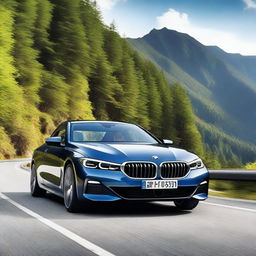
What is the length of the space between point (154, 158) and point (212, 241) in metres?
2.34

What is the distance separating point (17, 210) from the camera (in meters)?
9.53

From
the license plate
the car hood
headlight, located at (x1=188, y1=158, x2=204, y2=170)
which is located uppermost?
the car hood

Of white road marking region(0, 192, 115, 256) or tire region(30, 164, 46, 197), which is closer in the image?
white road marking region(0, 192, 115, 256)

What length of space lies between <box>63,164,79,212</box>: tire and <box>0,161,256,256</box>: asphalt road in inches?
5.4

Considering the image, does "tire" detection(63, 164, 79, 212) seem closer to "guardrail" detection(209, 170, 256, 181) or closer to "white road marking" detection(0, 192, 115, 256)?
"white road marking" detection(0, 192, 115, 256)

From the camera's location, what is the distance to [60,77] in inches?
2403

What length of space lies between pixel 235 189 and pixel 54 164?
15.4ft

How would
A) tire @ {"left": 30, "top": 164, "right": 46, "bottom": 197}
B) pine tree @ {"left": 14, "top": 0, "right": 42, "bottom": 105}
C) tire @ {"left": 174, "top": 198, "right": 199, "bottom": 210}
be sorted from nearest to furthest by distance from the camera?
tire @ {"left": 174, "top": 198, "right": 199, "bottom": 210} → tire @ {"left": 30, "top": 164, "right": 46, "bottom": 197} → pine tree @ {"left": 14, "top": 0, "right": 42, "bottom": 105}

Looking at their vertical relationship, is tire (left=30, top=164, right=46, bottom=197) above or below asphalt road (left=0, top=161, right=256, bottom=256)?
below

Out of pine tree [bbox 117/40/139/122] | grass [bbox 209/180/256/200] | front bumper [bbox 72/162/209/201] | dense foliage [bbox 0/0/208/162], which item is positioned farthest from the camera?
pine tree [bbox 117/40/139/122]

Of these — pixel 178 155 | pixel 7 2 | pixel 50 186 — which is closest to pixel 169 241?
pixel 178 155

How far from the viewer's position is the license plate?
8508 millimetres

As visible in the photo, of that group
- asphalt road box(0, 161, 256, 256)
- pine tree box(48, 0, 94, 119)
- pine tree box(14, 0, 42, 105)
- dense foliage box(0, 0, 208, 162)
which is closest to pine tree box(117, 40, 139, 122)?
dense foliage box(0, 0, 208, 162)

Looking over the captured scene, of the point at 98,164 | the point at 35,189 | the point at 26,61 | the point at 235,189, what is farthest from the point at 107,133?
the point at 26,61
